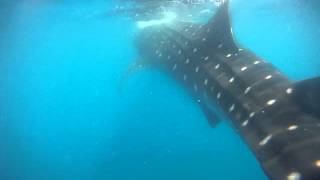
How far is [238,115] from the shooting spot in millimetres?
5297

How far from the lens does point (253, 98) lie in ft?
17.0

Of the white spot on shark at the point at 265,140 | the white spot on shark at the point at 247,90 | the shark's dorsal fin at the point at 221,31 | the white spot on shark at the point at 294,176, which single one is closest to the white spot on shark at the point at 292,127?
the white spot on shark at the point at 265,140

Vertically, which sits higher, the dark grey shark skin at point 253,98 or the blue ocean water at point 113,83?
the blue ocean water at point 113,83

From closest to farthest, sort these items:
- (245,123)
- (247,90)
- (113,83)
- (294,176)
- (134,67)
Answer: (294,176), (245,123), (247,90), (134,67), (113,83)

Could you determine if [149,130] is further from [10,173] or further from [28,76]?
[28,76]

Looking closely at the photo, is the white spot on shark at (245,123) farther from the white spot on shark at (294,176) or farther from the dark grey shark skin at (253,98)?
the white spot on shark at (294,176)

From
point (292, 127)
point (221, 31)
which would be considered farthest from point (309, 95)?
point (221, 31)

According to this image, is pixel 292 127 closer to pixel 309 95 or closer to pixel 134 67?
pixel 309 95

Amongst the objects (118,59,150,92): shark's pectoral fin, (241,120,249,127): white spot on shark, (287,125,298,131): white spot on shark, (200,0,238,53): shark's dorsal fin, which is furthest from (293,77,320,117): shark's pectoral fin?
(118,59,150,92): shark's pectoral fin

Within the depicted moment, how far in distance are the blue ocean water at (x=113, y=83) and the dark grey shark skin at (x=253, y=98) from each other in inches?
97.7

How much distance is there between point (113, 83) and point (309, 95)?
1994 inches

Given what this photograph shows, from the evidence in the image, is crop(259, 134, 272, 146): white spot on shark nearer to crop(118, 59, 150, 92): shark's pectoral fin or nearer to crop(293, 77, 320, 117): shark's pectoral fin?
crop(293, 77, 320, 117): shark's pectoral fin

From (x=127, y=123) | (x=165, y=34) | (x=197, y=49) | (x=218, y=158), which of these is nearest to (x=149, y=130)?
(x=127, y=123)

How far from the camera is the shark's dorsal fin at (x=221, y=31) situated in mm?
6965
